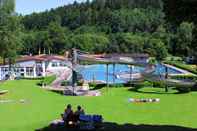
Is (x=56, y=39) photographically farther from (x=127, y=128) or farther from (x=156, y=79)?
(x=127, y=128)

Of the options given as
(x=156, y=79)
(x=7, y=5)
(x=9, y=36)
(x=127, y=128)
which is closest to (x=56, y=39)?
(x=9, y=36)

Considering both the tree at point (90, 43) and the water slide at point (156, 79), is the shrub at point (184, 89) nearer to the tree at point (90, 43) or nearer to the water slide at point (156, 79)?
the water slide at point (156, 79)

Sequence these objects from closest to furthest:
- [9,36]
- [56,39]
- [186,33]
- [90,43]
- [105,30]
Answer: [186,33] < [9,36] < [56,39] < [90,43] < [105,30]

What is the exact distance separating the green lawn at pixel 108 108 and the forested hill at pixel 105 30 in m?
23.2

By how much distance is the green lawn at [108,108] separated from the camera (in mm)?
22781

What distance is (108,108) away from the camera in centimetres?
2881

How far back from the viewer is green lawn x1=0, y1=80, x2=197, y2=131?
22.8m

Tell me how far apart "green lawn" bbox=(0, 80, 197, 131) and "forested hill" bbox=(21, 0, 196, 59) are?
2324cm

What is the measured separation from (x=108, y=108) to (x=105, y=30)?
131355 mm

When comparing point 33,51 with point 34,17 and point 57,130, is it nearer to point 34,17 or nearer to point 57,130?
point 34,17

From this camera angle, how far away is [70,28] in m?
175

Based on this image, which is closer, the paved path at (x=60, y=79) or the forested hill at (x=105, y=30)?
the paved path at (x=60, y=79)

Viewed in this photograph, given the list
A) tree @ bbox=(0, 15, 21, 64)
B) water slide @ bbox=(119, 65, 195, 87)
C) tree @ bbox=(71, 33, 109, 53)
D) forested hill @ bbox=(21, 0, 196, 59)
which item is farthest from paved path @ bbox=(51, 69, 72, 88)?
tree @ bbox=(71, 33, 109, 53)

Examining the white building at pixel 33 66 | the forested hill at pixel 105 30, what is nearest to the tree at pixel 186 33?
the forested hill at pixel 105 30
